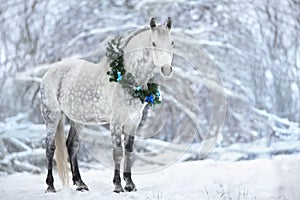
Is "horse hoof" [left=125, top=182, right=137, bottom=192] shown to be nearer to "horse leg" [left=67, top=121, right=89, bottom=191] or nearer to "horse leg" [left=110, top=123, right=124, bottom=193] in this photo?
"horse leg" [left=110, top=123, right=124, bottom=193]

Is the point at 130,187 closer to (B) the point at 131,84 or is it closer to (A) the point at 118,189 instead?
(A) the point at 118,189

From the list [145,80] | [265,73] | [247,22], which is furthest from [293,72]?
[145,80]

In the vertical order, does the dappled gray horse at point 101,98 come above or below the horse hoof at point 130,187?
above

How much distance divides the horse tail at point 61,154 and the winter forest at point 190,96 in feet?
0.14

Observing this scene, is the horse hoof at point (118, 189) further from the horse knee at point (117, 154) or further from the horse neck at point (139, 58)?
the horse neck at point (139, 58)

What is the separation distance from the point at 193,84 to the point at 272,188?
0.57 m

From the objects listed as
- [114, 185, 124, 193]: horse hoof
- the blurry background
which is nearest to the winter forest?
the blurry background

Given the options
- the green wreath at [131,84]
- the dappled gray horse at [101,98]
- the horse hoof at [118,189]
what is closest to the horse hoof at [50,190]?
the dappled gray horse at [101,98]

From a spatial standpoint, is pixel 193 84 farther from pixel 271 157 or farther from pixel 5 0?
pixel 5 0

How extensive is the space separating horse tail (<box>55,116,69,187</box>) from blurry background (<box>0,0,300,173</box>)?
0.28 m

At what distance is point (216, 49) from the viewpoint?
205cm

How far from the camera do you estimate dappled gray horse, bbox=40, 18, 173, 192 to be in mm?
1338

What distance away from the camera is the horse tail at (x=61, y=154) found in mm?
1502

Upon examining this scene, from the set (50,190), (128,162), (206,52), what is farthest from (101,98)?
(206,52)
